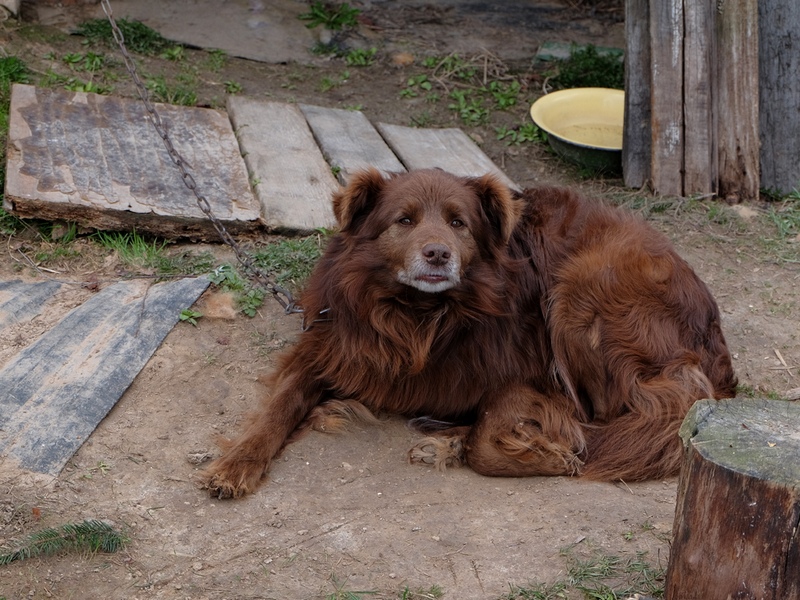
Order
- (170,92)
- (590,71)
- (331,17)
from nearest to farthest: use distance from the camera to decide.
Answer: (170,92) → (590,71) → (331,17)

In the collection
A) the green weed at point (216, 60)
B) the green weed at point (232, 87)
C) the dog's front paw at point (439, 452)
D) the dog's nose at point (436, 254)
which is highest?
the green weed at point (216, 60)

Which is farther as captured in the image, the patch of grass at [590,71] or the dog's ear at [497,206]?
the patch of grass at [590,71]

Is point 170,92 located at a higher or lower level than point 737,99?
lower

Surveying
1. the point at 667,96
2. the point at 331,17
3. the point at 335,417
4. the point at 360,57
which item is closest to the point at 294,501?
the point at 335,417

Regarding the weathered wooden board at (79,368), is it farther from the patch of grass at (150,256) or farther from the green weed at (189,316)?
the patch of grass at (150,256)

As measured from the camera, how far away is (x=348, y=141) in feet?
23.0

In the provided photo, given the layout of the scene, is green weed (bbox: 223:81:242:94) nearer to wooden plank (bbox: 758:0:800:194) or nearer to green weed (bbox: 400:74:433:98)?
green weed (bbox: 400:74:433:98)

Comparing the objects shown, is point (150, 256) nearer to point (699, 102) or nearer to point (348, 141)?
point (348, 141)

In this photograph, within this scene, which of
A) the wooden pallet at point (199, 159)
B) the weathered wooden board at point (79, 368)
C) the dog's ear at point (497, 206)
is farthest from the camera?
the wooden pallet at point (199, 159)

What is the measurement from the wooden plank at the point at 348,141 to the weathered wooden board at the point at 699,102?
2053 millimetres

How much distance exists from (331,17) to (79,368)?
5446mm

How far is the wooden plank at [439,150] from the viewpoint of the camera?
6727 millimetres

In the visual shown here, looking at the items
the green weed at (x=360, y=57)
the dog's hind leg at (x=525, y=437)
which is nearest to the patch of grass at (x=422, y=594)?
the dog's hind leg at (x=525, y=437)

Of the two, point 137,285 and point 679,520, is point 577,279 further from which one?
point 137,285
